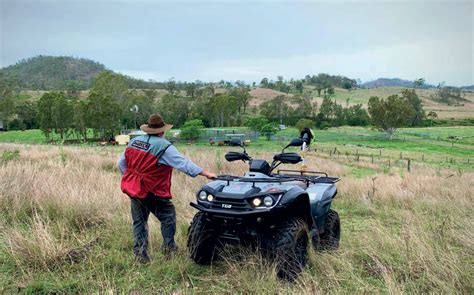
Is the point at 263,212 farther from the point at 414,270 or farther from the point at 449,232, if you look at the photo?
the point at 449,232

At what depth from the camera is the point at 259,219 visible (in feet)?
15.5

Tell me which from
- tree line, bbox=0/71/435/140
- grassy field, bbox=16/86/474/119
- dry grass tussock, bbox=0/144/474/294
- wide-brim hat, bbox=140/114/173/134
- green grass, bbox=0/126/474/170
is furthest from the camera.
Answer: grassy field, bbox=16/86/474/119

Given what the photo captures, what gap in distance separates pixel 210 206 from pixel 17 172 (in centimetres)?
593

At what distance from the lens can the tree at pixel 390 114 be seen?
262 ft

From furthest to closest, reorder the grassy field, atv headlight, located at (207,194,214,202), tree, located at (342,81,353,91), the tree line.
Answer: tree, located at (342,81,353,91)
the grassy field
the tree line
atv headlight, located at (207,194,214,202)

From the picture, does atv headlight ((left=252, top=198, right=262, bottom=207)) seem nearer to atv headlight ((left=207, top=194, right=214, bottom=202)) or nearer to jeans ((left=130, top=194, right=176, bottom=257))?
atv headlight ((left=207, top=194, right=214, bottom=202))

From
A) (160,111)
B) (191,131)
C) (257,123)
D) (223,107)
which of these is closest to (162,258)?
(191,131)

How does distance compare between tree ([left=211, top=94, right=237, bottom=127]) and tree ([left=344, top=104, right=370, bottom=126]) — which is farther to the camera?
tree ([left=344, top=104, right=370, bottom=126])

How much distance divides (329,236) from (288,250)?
163cm

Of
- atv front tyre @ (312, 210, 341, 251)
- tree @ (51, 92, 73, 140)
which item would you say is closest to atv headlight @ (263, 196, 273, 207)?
atv front tyre @ (312, 210, 341, 251)

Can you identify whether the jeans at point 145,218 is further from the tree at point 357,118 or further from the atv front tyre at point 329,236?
the tree at point 357,118

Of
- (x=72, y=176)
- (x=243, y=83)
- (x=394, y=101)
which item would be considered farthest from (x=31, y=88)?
(x=72, y=176)

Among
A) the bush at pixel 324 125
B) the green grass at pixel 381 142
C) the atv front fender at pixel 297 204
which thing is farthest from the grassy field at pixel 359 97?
the atv front fender at pixel 297 204

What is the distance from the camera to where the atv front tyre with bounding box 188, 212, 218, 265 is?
17.5ft
